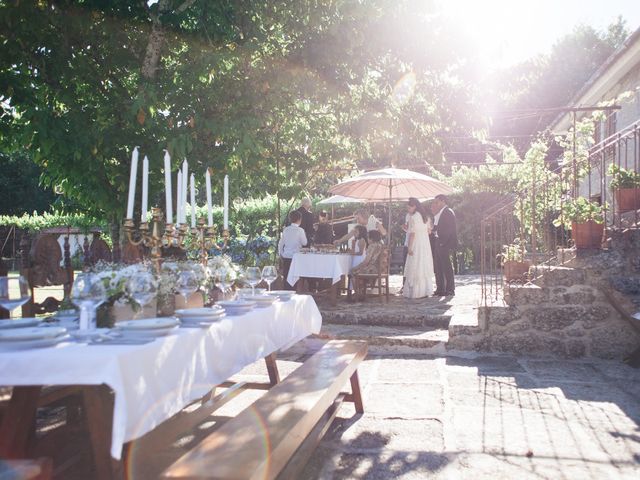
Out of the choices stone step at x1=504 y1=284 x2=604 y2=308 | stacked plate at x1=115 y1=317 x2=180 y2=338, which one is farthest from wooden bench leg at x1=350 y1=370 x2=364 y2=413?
stone step at x1=504 y1=284 x2=604 y2=308

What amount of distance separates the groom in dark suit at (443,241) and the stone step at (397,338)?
2678 mm

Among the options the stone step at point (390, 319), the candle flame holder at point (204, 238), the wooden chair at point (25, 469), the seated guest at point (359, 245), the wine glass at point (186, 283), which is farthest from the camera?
the seated guest at point (359, 245)

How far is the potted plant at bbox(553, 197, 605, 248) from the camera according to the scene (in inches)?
263

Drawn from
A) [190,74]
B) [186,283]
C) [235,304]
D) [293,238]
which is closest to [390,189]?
[293,238]

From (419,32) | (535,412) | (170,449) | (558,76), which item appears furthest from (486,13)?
(558,76)

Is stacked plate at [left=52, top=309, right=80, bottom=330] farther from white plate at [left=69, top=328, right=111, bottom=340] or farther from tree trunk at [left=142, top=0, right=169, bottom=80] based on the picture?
tree trunk at [left=142, top=0, right=169, bottom=80]

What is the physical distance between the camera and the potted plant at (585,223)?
6.68m

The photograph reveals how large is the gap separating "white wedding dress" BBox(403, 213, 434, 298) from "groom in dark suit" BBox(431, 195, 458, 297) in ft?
0.77

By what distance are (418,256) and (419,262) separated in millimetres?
111

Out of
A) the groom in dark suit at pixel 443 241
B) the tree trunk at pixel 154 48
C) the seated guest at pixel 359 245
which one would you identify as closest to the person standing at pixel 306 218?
the seated guest at pixel 359 245

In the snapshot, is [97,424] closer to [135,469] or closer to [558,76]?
[135,469]

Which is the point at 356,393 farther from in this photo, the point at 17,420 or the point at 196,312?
the point at 17,420

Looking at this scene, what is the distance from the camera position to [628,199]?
703 cm

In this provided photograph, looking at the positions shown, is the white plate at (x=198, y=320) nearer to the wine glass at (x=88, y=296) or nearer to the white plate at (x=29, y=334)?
the wine glass at (x=88, y=296)
